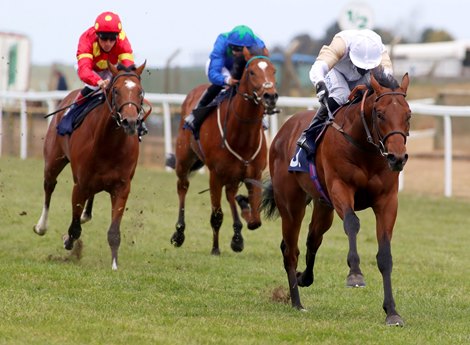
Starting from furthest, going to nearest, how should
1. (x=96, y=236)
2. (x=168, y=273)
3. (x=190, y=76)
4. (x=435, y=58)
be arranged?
(x=435, y=58) < (x=190, y=76) < (x=96, y=236) < (x=168, y=273)

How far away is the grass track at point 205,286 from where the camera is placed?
670cm

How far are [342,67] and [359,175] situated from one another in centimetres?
122

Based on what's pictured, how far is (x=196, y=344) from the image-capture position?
20.7 feet

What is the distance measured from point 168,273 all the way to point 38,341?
131 inches

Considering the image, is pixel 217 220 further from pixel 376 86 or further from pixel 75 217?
pixel 376 86

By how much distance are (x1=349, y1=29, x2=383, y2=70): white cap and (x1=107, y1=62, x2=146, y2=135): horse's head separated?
188cm

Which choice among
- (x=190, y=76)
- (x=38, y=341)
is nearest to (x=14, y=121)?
(x=190, y=76)

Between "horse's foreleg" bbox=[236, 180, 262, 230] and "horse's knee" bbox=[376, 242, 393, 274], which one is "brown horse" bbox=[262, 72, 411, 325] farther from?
"horse's foreleg" bbox=[236, 180, 262, 230]

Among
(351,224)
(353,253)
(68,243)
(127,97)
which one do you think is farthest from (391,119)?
(68,243)

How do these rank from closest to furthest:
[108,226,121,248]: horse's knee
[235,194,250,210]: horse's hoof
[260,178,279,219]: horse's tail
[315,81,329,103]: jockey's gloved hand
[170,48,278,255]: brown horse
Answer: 1. [315,81,329,103]: jockey's gloved hand
2. [260,178,279,219]: horse's tail
3. [108,226,121,248]: horse's knee
4. [170,48,278,255]: brown horse
5. [235,194,250,210]: horse's hoof

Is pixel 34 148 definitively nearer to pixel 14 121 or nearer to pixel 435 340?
pixel 14 121

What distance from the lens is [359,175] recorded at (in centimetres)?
733

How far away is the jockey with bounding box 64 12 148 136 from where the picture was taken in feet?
32.1

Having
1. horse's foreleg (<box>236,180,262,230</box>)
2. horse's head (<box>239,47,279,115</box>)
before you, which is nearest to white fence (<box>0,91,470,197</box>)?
horse's foreleg (<box>236,180,262,230</box>)
